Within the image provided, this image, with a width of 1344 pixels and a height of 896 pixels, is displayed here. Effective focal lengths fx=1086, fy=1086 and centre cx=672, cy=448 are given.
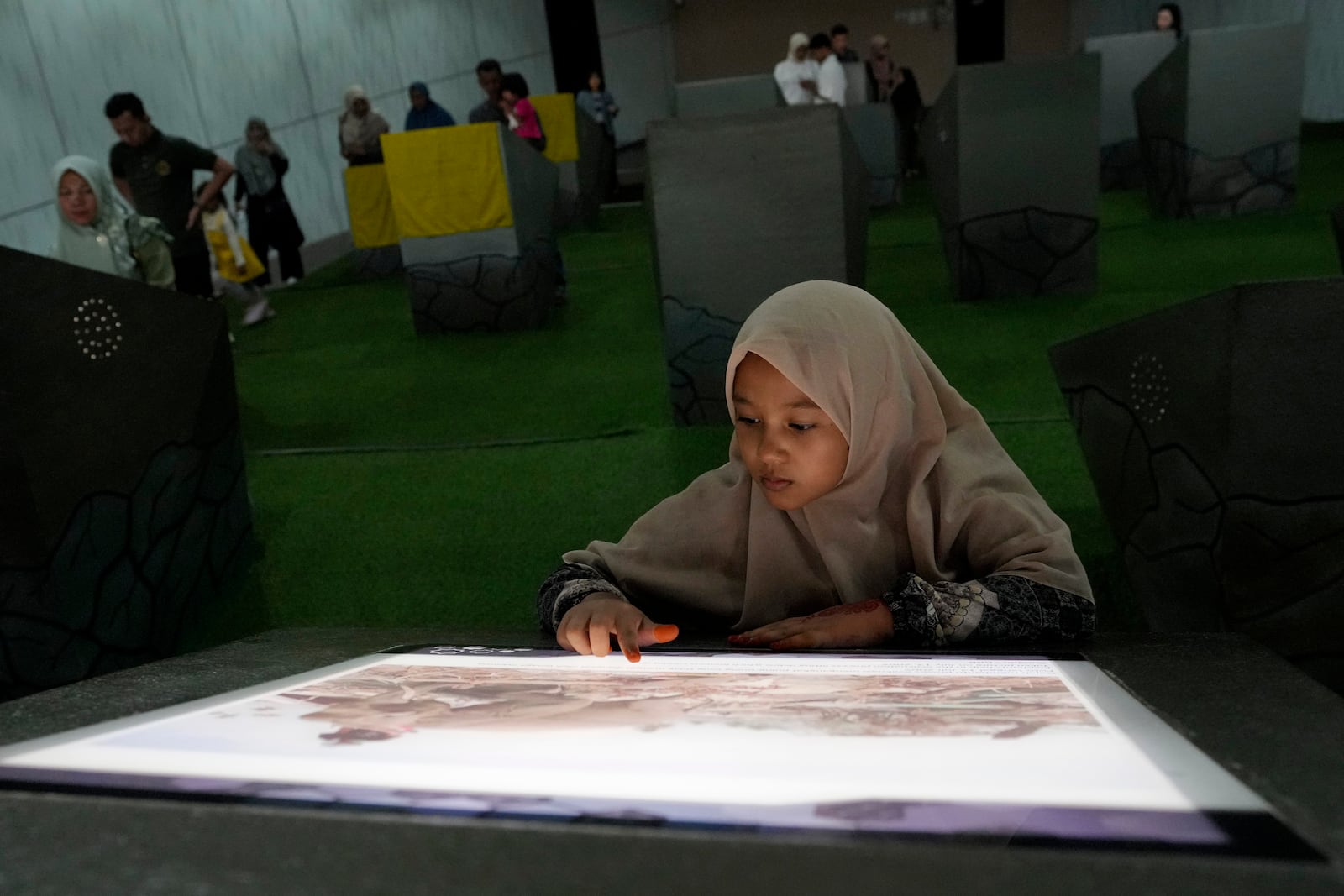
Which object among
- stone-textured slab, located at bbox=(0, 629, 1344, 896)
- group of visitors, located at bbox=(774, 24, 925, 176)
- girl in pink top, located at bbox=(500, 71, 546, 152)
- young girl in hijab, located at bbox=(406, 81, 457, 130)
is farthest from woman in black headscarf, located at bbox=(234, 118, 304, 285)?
stone-textured slab, located at bbox=(0, 629, 1344, 896)

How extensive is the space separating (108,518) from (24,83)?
475cm

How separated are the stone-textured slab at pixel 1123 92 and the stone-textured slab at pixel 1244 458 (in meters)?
7.12

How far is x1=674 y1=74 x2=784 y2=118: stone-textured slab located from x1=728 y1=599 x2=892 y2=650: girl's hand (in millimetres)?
9087

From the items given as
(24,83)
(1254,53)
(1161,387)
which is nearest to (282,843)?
(1161,387)

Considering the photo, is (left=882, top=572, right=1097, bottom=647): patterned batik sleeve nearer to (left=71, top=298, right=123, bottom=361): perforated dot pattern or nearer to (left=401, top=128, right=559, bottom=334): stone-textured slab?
(left=71, top=298, right=123, bottom=361): perforated dot pattern

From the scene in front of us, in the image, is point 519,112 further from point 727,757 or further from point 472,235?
point 727,757

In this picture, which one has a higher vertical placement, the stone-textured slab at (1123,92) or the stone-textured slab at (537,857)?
the stone-textured slab at (537,857)

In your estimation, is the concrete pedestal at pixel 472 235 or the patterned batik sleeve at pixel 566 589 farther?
Result: the concrete pedestal at pixel 472 235

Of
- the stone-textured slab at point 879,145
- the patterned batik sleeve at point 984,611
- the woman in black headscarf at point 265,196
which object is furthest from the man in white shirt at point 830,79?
the patterned batik sleeve at point 984,611

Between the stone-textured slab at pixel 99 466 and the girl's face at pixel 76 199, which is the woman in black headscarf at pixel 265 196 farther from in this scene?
the stone-textured slab at pixel 99 466

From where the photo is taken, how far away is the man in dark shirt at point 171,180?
510 cm

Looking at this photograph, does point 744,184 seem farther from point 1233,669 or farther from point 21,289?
point 1233,669

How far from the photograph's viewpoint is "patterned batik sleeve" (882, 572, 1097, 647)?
1360 millimetres

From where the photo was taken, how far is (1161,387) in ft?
6.66
